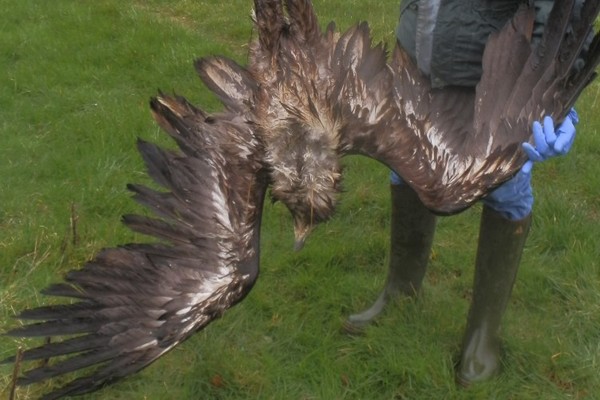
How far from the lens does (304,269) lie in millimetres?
4230

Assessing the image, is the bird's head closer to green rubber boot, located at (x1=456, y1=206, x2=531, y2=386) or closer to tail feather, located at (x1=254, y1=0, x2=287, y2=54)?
tail feather, located at (x1=254, y1=0, x2=287, y2=54)

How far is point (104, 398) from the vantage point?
3.49m

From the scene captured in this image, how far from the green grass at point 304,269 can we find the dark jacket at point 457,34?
128 centimetres

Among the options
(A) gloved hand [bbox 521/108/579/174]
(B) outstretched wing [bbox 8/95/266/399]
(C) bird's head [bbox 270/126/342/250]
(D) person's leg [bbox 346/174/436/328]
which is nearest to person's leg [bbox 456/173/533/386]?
(D) person's leg [bbox 346/174/436/328]

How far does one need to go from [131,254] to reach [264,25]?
1.05 m

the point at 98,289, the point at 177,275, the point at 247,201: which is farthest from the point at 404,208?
the point at 98,289

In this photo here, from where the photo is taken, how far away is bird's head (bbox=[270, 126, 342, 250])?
120 inches

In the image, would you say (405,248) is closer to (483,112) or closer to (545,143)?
Answer: (483,112)

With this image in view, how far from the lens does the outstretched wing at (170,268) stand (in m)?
2.85

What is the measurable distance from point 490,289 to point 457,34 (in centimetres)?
116

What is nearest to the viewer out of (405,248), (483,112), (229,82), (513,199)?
(483,112)

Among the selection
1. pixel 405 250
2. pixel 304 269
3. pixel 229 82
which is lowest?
pixel 304 269

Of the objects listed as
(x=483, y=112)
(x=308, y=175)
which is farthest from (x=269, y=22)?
(x=483, y=112)

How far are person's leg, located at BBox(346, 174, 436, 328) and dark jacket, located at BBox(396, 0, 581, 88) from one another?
73 cm
